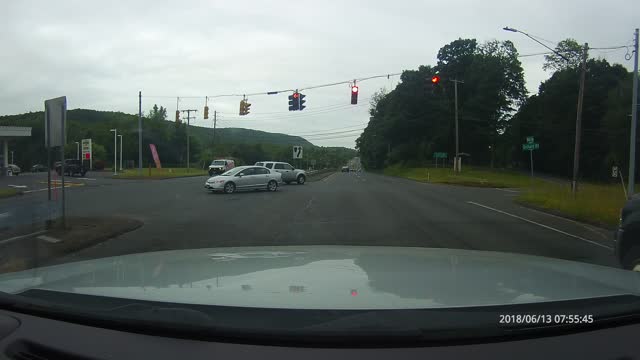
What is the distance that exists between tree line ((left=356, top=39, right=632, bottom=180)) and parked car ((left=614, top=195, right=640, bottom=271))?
6600 centimetres

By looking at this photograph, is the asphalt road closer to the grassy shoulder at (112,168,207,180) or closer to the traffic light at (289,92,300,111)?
the traffic light at (289,92,300,111)

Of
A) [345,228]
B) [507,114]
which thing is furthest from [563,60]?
[345,228]

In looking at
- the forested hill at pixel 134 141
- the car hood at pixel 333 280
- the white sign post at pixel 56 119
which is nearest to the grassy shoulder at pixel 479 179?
the white sign post at pixel 56 119

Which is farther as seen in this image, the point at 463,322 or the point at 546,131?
the point at 546,131

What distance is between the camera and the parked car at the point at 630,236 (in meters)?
5.71

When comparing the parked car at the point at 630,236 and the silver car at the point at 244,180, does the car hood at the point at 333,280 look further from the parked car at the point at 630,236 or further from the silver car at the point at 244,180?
the silver car at the point at 244,180

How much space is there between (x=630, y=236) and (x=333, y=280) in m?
4.51

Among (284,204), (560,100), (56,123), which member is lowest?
(284,204)

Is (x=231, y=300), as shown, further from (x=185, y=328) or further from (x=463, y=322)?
(x=463, y=322)

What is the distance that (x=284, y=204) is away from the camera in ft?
67.9

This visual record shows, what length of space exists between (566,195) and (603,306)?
69.4 feet

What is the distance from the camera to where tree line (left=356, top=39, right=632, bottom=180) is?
75.1m

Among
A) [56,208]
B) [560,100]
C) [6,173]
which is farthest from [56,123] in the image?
[560,100]

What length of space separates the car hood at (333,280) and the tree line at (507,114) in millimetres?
69621
